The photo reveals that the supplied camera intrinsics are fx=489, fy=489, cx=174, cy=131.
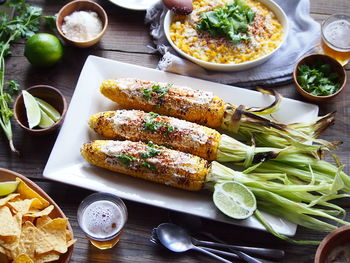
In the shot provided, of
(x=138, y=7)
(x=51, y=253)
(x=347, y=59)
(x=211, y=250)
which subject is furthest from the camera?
(x=138, y=7)

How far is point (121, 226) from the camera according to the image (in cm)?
256

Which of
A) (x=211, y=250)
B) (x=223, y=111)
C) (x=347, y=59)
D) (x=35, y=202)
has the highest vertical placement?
(x=347, y=59)

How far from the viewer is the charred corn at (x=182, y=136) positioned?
273cm

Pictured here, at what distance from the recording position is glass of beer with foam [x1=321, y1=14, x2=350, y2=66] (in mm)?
3097

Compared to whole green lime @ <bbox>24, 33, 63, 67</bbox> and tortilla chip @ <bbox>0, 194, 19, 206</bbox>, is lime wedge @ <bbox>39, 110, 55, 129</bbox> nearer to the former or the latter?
whole green lime @ <bbox>24, 33, 63, 67</bbox>

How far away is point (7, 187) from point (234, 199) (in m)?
1.19

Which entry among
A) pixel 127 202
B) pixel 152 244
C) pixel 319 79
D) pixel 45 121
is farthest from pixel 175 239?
pixel 319 79

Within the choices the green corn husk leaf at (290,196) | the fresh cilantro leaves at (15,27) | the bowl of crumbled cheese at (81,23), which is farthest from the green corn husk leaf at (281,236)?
the fresh cilantro leaves at (15,27)

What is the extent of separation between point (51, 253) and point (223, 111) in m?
1.23

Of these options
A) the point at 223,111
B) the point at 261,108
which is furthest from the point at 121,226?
the point at 261,108

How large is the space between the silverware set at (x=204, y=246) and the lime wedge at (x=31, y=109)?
0.98 meters

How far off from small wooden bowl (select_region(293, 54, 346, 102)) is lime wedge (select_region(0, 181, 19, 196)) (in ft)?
5.80

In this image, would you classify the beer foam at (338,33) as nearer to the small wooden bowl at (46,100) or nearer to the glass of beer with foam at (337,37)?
the glass of beer with foam at (337,37)

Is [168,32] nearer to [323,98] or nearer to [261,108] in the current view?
[261,108]
